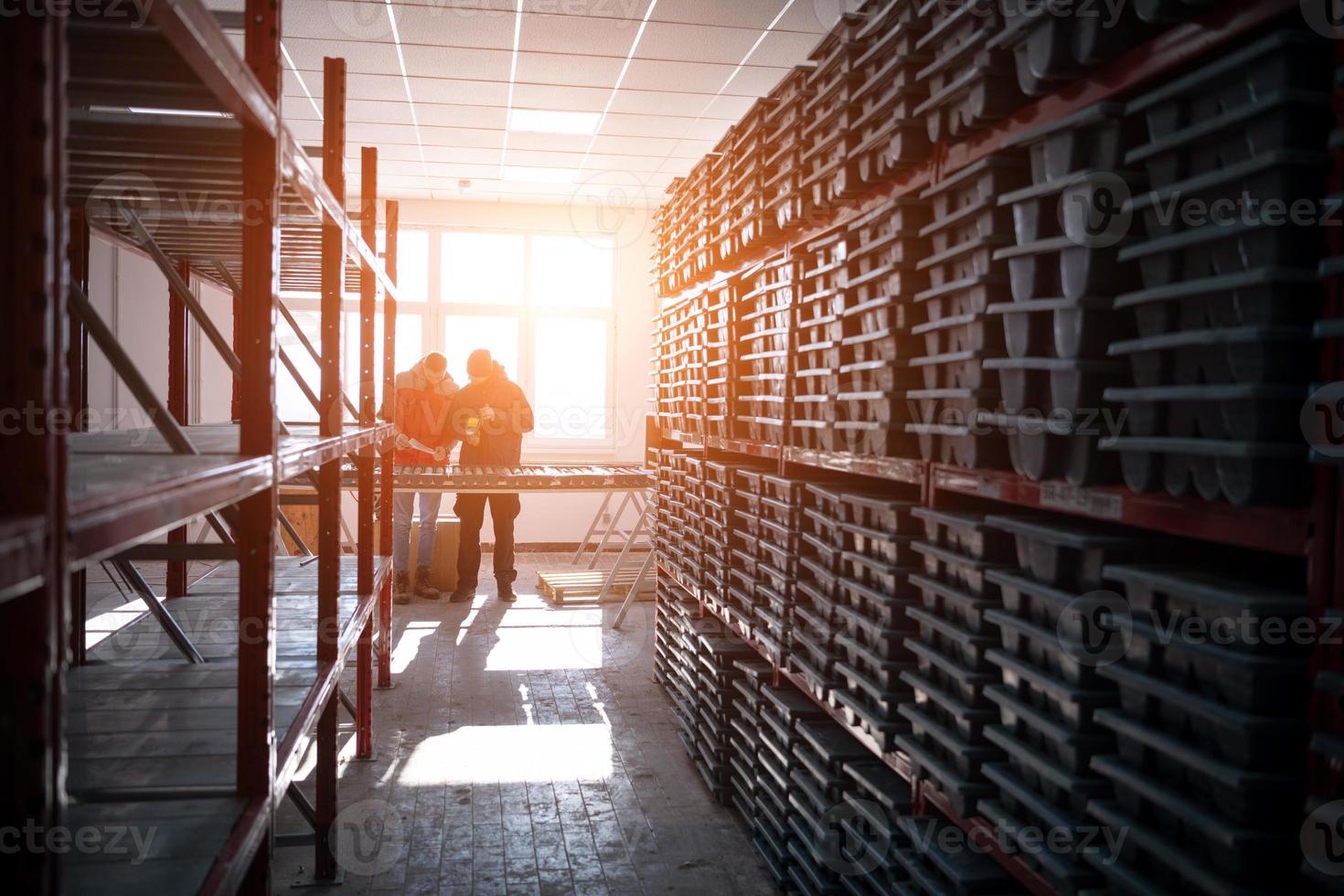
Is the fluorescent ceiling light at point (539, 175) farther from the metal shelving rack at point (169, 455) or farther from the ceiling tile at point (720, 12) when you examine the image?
the metal shelving rack at point (169, 455)

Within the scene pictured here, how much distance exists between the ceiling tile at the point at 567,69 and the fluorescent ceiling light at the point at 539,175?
7.49 ft

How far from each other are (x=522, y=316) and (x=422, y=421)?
275cm

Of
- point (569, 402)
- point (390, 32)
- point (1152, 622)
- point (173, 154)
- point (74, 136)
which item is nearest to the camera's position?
point (1152, 622)

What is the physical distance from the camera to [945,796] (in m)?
2.11

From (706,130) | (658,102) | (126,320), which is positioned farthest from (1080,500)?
(126,320)

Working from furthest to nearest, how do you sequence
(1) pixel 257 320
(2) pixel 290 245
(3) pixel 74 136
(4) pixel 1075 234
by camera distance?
(2) pixel 290 245, (3) pixel 74 136, (1) pixel 257 320, (4) pixel 1075 234

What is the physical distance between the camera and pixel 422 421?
7.87 meters

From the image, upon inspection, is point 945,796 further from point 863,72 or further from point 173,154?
point 173,154

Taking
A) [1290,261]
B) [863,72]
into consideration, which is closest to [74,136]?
[863,72]

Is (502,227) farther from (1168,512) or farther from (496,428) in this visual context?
(1168,512)

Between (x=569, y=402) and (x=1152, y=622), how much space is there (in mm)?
9237

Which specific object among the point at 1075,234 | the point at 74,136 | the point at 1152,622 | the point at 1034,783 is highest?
the point at 74,136

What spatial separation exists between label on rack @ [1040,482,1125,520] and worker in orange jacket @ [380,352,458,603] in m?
6.29

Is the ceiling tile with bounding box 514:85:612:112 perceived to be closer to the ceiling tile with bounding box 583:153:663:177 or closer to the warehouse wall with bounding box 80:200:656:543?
the ceiling tile with bounding box 583:153:663:177
